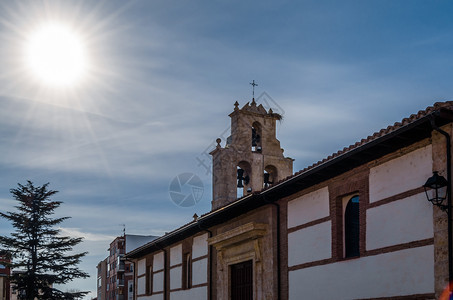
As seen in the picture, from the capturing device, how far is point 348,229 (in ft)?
43.0

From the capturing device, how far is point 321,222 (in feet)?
45.1

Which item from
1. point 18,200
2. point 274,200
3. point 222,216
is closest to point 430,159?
point 274,200

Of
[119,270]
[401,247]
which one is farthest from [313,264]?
[119,270]

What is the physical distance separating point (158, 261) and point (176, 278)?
8.65 ft

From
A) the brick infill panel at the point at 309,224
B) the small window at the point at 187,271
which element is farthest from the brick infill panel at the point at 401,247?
the small window at the point at 187,271

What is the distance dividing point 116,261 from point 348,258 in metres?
74.5

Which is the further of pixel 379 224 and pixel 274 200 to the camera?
pixel 274 200

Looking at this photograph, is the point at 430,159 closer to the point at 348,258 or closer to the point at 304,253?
the point at 348,258

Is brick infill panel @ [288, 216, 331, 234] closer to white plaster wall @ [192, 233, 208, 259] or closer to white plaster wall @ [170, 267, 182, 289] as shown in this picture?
white plaster wall @ [192, 233, 208, 259]

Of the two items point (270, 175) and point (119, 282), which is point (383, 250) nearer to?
point (270, 175)

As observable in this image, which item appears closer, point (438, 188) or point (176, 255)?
point (438, 188)

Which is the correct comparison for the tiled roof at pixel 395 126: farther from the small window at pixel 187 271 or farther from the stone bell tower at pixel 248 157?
the stone bell tower at pixel 248 157

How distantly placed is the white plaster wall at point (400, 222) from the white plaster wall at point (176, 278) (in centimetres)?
1201

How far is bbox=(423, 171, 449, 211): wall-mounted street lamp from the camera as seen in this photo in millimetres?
10133
